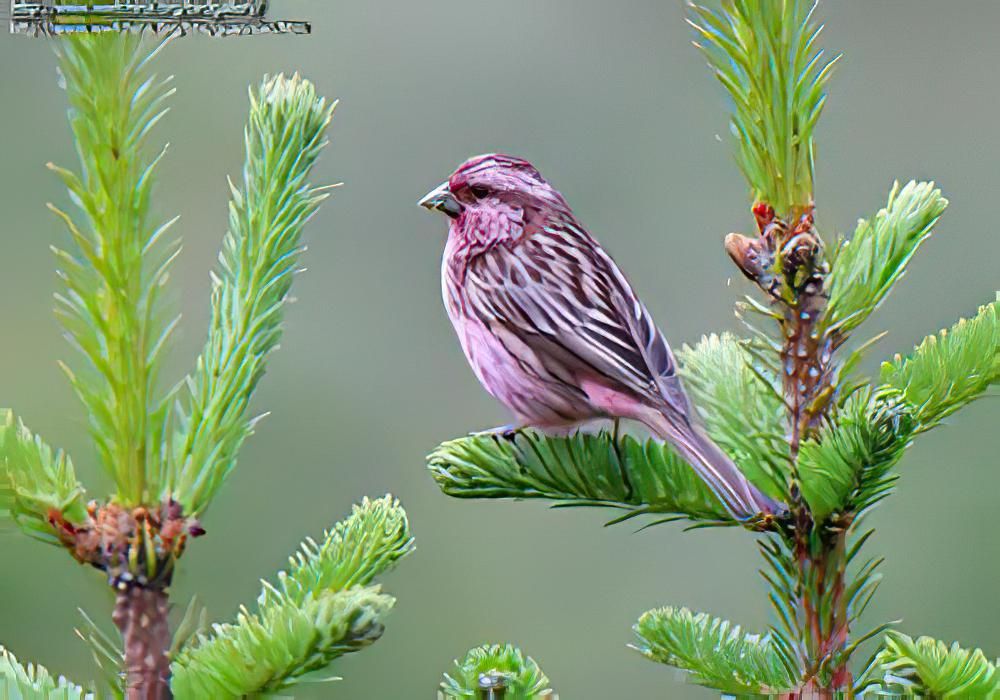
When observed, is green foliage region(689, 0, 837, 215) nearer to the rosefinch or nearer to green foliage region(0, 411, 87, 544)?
the rosefinch

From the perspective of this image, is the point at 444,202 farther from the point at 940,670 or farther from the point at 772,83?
the point at 940,670

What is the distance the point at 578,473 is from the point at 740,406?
154 mm

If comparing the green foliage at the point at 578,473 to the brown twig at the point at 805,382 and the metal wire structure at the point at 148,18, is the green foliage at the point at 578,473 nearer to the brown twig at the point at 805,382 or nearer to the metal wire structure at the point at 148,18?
the brown twig at the point at 805,382

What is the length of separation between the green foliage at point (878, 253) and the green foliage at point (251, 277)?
386 mm

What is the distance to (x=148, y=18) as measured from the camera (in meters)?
0.89

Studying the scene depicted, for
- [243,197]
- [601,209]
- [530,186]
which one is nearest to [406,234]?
[601,209]

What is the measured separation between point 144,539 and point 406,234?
107 inches

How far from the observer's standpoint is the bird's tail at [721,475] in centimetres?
90

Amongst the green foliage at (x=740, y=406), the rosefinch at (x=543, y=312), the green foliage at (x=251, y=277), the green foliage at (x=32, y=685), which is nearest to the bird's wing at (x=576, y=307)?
the rosefinch at (x=543, y=312)

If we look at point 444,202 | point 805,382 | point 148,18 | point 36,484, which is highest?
point 444,202

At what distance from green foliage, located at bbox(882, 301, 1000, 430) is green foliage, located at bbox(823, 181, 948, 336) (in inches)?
3.1

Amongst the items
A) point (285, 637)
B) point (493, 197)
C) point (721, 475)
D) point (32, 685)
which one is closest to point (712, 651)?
point (721, 475)

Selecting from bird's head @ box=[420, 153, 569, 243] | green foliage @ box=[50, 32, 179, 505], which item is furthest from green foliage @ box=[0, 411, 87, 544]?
bird's head @ box=[420, 153, 569, 243]

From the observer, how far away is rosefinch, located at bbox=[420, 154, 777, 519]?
4.58 ft
